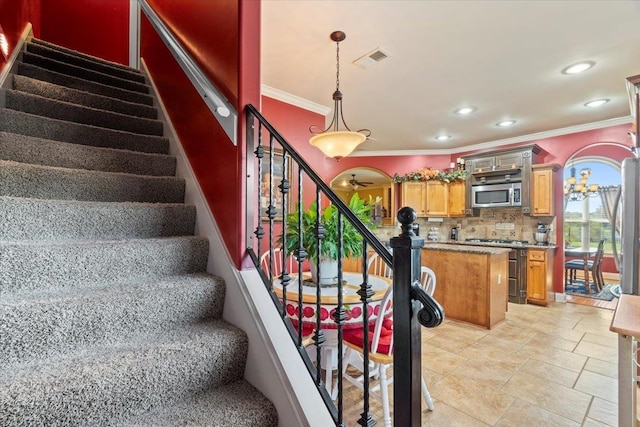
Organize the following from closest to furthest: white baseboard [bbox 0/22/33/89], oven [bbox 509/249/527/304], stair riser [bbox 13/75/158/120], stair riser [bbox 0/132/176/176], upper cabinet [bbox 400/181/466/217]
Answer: stair riser [bbox 0/132/176/176] → white baseboard [bbox 0/22/33/89] → stair riser [bbox 13/75/158/120] → oven [bbox 509/249/527/304] → upper cabinet [bbox 400/181/466/217]

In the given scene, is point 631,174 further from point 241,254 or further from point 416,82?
point 241,254

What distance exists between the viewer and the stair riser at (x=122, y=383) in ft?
2.80

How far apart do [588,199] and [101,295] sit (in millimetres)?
9634

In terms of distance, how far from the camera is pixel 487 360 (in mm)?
2805

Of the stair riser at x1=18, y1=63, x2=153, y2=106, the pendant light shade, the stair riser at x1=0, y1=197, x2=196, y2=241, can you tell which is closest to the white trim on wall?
the stair riser at x1=18, y1=63, x2=153, y2=106

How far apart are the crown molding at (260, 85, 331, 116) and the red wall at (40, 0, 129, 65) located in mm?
2051

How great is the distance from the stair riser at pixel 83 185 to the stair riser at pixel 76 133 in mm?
449

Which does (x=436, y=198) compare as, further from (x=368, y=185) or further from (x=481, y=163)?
(x=368, y=185)

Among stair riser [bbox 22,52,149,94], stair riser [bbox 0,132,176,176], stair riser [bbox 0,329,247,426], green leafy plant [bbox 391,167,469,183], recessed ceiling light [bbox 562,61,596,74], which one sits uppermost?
recessed ceiling light [bbox 562,61,596,74]

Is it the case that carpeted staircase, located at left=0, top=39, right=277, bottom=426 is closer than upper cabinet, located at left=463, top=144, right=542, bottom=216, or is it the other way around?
carpeted staircase, located at left=0, top=39, right=277, bottom=426

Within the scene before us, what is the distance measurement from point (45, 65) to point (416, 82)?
138 inches

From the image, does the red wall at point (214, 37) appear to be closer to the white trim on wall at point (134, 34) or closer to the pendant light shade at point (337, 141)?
the pendant light shade at point (337, 141)

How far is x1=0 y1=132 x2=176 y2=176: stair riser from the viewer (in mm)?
1629

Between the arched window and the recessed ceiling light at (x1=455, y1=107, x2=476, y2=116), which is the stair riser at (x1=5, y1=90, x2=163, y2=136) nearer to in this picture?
the recessed ceiling light at (x1=455, y1=107, x2=476, y2=116)
